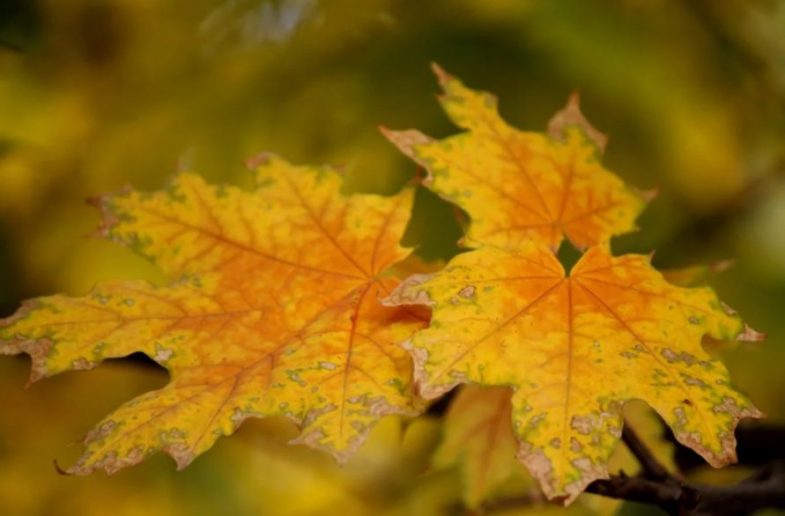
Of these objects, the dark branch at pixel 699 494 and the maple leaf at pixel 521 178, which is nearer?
the dark branch at pixel 699 494

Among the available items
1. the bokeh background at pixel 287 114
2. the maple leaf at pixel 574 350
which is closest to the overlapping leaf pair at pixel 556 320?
the maple leaf at pixel 574 350

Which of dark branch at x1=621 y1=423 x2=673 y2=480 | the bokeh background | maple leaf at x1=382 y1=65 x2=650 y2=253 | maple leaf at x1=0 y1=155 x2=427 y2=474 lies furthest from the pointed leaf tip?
the bokeh background

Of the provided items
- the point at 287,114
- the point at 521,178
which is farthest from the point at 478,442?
the point at 287,114

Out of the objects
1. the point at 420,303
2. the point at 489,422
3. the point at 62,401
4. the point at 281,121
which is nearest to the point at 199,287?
the point at 420,303

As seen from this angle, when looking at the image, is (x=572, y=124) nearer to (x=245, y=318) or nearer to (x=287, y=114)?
(x=245, y=318)

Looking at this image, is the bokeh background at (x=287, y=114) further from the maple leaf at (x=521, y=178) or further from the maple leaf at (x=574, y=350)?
the maple leaf at (x=574, y=350)

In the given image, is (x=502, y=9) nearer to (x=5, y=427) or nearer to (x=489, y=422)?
(x=489, y=422)
